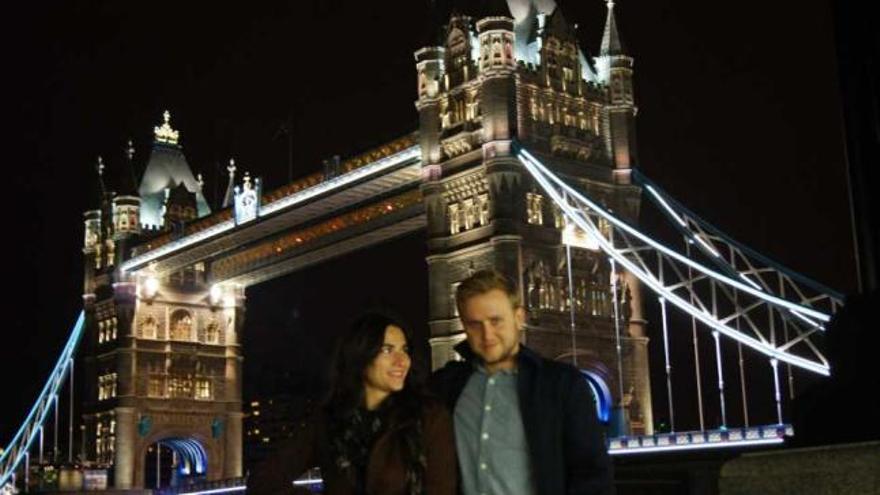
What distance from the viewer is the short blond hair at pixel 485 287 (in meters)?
4.45

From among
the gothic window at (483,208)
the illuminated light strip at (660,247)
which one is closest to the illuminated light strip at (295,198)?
the gothic window at (483,208)

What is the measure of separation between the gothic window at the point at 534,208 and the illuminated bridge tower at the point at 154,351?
17861 millimetres

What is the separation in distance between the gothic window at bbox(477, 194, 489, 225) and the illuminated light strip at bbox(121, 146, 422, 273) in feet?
9.98

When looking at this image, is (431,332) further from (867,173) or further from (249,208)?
(867,173)

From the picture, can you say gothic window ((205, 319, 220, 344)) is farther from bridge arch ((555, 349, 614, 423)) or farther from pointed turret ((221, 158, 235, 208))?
bridge arch ((555, 349, 614, 423))

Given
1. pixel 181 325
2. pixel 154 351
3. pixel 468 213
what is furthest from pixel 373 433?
pixel 181 325

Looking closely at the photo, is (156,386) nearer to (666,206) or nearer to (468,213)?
(468,213)

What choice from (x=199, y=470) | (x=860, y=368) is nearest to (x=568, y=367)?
(x=860, y=368)

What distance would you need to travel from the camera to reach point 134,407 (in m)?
46.8

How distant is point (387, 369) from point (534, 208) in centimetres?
2737

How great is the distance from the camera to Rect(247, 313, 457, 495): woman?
415 cm

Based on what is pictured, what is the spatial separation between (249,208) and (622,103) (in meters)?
13.5

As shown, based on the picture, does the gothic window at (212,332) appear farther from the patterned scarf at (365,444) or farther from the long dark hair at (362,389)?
the patterned scarf at (365,444)

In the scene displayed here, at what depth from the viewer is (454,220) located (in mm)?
32469
